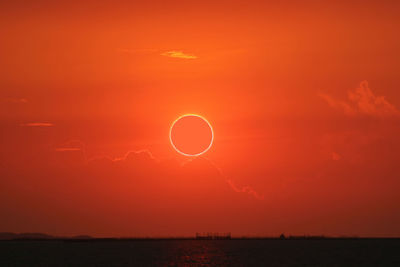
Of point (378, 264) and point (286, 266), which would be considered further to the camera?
point (378, 264)

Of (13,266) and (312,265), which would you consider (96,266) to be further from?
(312,265)

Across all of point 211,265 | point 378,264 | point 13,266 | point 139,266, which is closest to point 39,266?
point 13,266

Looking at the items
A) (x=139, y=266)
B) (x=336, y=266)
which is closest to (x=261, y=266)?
(x=336, y=266)

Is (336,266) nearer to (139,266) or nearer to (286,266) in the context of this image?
(286,266)

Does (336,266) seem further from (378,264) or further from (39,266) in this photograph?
(39,266)

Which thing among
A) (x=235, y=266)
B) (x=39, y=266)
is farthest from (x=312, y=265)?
(x=39, y=266)

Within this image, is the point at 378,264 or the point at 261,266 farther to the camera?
the point at 378,264
